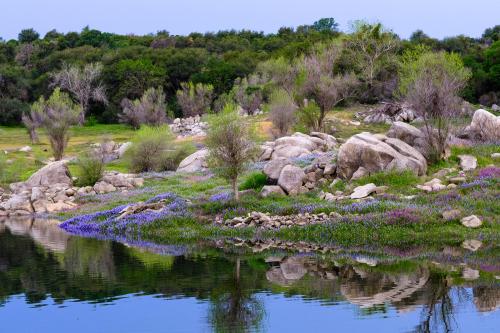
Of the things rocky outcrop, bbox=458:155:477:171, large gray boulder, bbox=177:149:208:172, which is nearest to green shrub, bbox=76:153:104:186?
large gray boulder, bbox=177:149:208:172

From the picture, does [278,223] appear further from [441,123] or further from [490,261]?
[441,123]

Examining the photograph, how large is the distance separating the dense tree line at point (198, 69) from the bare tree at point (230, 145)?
1750 inches

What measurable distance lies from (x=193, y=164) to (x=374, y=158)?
17.5m

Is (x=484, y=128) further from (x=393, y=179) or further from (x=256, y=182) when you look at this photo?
(x=256, y=182)

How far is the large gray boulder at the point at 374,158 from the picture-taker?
29938 millimetres

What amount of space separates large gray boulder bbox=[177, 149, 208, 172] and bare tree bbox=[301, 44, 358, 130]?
577 inches

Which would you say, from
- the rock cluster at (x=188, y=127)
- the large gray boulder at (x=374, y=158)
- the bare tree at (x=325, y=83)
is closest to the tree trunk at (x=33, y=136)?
the rock cluster at (x=188, y=127)

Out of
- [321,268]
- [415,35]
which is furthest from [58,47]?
[321,268]

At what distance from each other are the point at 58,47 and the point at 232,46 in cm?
3317

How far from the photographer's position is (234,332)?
48.4ft

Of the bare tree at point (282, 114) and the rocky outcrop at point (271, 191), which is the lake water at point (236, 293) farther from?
the bare tree at point (282, 114)

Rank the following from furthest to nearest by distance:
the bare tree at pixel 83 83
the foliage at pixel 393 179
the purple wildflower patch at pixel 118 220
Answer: the bare tree at pixel 83 83, the foliage at pixel 393 179, the purple wildflower patch at pixel 118 220

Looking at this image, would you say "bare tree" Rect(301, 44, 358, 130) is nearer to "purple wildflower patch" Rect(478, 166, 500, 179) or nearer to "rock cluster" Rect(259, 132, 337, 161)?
"rock cluster" Rect(259, 132, 337, 161)

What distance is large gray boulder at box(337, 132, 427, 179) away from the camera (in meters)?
29.9
